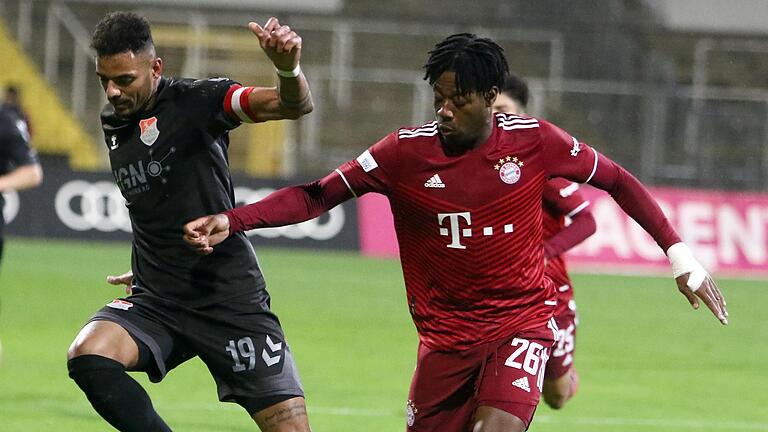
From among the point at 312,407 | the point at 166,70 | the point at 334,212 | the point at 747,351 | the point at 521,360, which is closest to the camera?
the point at 521,360

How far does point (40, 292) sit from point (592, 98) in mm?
12792

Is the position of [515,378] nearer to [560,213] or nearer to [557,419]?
[560,213]

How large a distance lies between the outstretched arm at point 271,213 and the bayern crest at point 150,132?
53 centimetres

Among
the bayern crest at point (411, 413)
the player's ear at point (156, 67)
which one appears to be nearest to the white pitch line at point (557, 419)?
the bayern crest at point (411, 413)

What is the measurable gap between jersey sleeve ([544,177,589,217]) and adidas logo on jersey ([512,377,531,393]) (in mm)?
2159

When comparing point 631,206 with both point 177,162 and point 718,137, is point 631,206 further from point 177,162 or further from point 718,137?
point 718,137

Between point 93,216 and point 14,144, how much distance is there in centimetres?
1215

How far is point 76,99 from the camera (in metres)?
27.2

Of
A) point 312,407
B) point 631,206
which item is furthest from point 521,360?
point 312,407

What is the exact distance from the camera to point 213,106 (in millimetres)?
5863

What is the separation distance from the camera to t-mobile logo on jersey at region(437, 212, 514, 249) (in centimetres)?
564

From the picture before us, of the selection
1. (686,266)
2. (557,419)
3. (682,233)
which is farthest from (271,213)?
(682,233)

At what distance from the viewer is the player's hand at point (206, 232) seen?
5.28m

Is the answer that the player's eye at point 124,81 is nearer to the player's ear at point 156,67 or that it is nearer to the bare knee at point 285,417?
the player's ear at point 156,67
